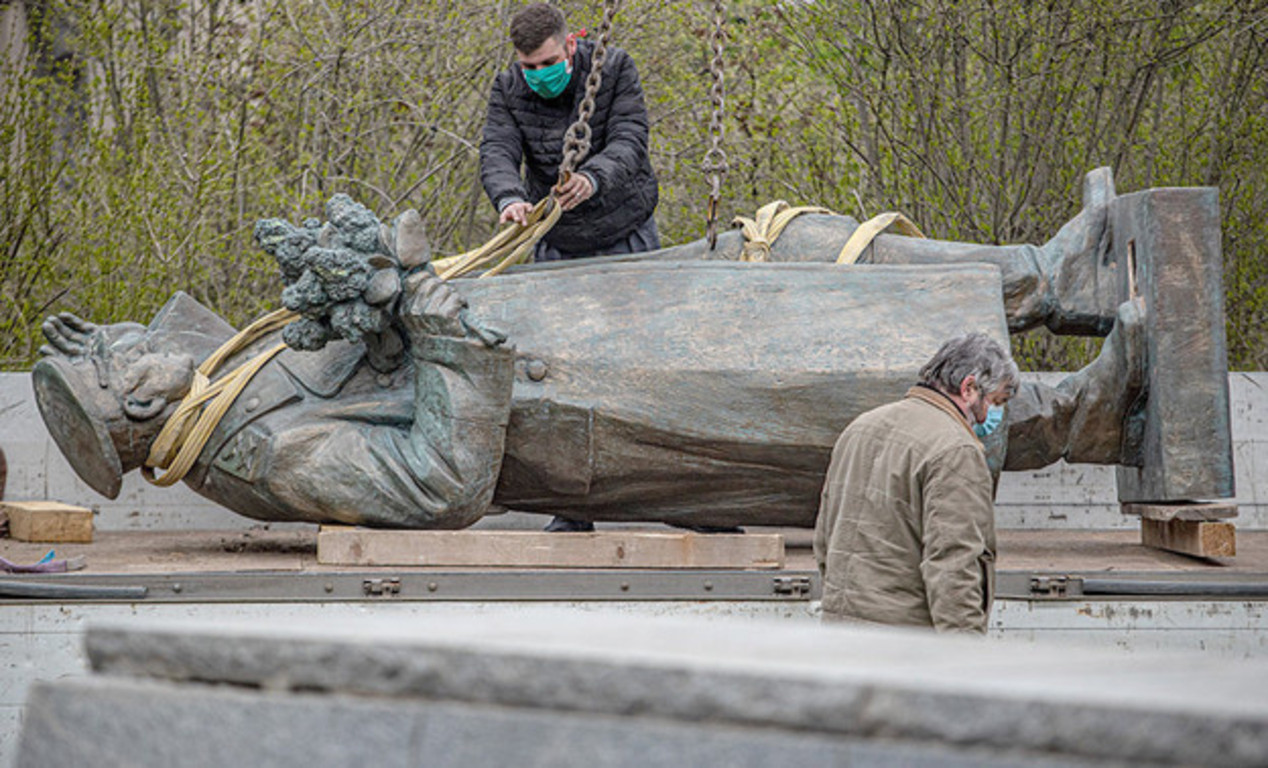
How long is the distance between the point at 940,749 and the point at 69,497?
5.46 meters

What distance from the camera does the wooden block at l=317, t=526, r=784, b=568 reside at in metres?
4.95

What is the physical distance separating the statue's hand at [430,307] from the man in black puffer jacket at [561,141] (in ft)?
1.78

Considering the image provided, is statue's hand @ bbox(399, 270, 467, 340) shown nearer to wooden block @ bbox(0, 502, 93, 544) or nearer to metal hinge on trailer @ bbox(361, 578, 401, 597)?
metal hinge on trailer @ bbox(361, 578, 401, 597)

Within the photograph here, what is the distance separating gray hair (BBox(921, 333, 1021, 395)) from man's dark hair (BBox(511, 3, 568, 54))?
236 centimetres

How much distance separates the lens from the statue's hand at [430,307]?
16.5 feet

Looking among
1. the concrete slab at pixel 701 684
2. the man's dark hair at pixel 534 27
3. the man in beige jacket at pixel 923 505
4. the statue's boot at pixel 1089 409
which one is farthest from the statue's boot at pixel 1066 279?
the concrete slab at pixel 701 684

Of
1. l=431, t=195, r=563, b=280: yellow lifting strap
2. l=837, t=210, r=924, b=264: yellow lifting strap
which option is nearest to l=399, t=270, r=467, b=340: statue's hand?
l=431, t=195, r=563, b=280: yellow lifting strap

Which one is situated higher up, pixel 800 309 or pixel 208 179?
pixel 208 179

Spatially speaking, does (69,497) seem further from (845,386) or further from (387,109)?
(387,109)

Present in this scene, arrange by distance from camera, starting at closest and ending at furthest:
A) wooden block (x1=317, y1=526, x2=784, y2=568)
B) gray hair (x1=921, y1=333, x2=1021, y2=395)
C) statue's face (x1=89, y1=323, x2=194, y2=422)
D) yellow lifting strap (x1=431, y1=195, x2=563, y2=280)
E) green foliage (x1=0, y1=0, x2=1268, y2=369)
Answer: gray hair (x1=921, y1=333, x2=1021, y2=395)
wooden block (x1=317, y1=526, x2=784, y2=568)
statue's face (x1=89, y1=323, x2=194, y2=422)
yellow lifting strap (x1=431, y1=195, x2=563, y2=280)
green foliage (x1=0, y1=0, x2=1268, y2=369)

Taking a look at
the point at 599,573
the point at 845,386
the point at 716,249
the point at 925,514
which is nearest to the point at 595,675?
the point at 925,514

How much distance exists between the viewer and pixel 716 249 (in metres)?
5.76

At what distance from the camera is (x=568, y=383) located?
519cm

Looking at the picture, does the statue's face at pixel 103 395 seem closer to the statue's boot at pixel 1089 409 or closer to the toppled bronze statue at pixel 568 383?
the toppled bronze statue at pixel 568 383
